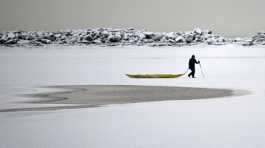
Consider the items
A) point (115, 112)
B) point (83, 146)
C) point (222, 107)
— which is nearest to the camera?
point (83, 146)

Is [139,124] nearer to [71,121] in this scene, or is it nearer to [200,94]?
[71,121]

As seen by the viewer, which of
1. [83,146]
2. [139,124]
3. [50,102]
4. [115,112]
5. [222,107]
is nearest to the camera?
[83,146]

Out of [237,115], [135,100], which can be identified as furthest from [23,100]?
[237,115]

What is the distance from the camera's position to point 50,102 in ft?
56.2

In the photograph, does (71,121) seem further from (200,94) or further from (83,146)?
(200,94)

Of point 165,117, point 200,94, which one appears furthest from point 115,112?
point 200,94

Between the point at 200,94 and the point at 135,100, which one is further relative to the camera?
the point at 200,94

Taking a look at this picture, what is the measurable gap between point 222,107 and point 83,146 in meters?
6.55

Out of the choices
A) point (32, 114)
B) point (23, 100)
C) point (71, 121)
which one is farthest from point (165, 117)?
point (23, 100)

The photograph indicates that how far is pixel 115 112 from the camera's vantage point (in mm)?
14281

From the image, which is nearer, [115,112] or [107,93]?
[115,112]

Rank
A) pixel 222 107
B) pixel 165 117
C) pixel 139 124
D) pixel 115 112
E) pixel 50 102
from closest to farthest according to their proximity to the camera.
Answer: pixel 139 124, pixel 165 117, pixel 115 112, pixel 222 107, pixel 50 102

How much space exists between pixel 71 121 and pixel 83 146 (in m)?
2.97

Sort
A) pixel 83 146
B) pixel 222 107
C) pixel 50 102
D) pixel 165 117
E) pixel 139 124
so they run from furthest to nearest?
pixel 50 102
pixel 222 107
pixel 165 117
pixel 139 124
pixel 83 146
